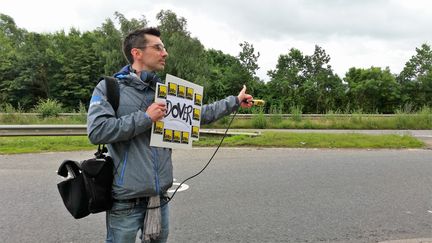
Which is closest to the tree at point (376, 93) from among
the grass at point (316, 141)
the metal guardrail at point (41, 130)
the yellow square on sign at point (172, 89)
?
the grass at point (316, 141)

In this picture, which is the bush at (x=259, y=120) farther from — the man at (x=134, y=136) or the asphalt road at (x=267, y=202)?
the man at (x=134, y=136)

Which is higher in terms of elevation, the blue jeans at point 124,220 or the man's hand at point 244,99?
the man's hand at point 244,99

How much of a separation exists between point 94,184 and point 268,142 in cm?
1072

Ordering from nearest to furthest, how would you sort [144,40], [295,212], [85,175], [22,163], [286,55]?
[85,175] → [144,40] → [295,212] → [22,163] → [286,55]

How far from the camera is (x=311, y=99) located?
146 ft

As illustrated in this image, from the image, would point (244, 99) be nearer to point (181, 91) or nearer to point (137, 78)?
point (181, 91)

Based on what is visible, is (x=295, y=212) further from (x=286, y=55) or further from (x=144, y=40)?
(x=286, y=55)

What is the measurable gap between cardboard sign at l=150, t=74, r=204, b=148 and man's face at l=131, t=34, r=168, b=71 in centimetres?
13

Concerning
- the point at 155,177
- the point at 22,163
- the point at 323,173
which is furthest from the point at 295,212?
the point at 22,163

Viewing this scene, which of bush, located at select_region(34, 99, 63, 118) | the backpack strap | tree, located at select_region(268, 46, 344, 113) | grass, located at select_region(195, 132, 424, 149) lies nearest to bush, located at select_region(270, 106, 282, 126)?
grass, located at select_region(195, 132, 424, 149)

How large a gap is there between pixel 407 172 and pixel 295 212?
4.09 metres

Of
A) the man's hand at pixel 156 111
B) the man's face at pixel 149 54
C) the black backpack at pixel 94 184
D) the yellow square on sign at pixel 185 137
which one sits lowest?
the black backpack at pixel 94 184

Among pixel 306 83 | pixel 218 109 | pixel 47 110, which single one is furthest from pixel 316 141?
pixel 306 83

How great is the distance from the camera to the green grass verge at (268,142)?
1197 cm
